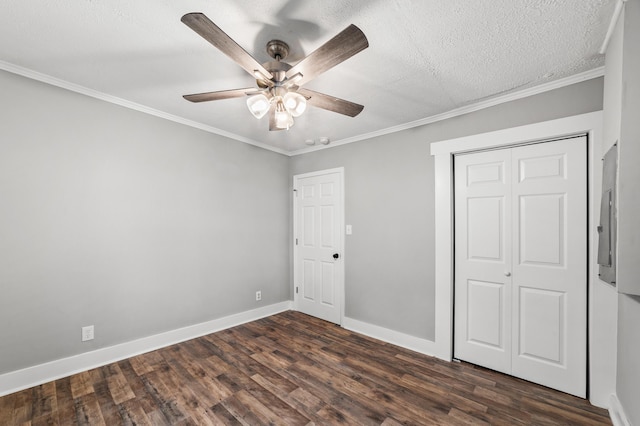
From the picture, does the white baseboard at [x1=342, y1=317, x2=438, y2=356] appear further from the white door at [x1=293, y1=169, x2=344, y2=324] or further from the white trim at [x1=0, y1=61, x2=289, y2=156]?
the white trim at [x1=0, y1=61, x2=289, y2=156]

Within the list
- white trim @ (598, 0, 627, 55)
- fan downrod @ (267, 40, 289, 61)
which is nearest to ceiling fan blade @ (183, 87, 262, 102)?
fan downrod @ (267, 40, 289, 61)

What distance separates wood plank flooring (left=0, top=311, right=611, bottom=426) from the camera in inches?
73.4

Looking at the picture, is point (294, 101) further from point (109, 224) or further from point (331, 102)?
point (109, 224)

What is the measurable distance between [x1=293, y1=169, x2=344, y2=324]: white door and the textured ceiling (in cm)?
152

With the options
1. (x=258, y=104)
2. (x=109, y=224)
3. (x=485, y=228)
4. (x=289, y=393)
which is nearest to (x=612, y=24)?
(x=485, y=228)

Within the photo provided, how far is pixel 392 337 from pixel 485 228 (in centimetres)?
156

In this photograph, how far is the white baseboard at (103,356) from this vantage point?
6.93 ft

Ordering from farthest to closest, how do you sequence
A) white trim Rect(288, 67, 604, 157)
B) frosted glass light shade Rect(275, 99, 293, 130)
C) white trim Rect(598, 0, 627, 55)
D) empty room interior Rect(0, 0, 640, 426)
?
white trim Rect(288, 67, 604, 157)
frosted glass light shade Rect(275, 99, 293, 130)
empty room interior Rect(0, 0, 640, 426)
white trim Rect(598, 0, 627, 55)

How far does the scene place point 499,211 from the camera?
2.49 meters

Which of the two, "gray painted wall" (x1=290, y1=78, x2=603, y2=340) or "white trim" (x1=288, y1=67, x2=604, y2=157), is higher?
"white trim" (x1=288, y1=67, x2=604, y2=157)

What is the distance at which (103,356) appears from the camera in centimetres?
251

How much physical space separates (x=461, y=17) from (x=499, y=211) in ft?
5.51

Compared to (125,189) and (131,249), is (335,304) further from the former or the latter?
(125,189)

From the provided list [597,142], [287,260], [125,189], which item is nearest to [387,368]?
[287,260]
